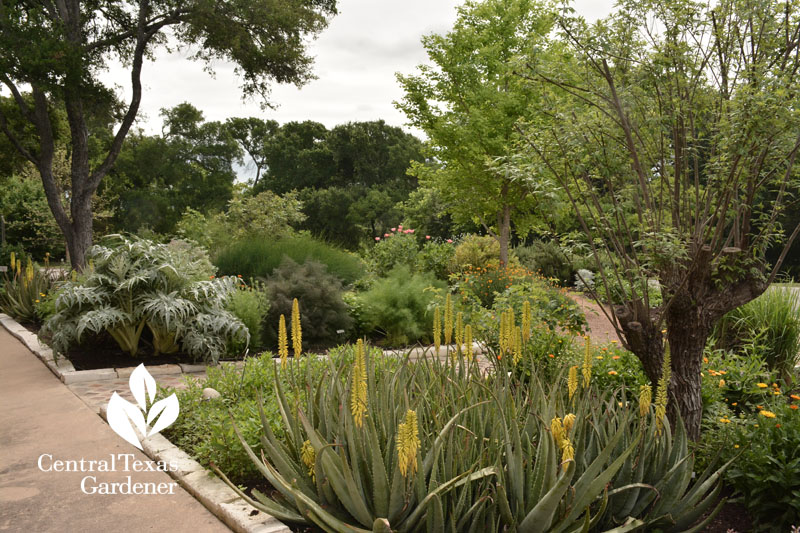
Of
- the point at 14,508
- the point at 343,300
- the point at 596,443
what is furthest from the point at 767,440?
the point at 343,300

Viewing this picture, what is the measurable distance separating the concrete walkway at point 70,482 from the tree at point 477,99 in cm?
1129

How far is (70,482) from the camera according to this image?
3.53 m

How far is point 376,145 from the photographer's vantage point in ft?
121

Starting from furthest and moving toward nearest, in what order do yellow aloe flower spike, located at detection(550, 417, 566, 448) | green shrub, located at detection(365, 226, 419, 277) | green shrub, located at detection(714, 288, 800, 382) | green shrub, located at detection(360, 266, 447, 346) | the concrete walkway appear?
green shrub, located at detection(365, 226, 419, 277), green shrub, located at detection(360, 266, 447, 346), green shrub, located at detection(714, 288, 800, 382), the concrete walkway, yellow aloe flower spike, located at detection(550, 417, 566, 448)

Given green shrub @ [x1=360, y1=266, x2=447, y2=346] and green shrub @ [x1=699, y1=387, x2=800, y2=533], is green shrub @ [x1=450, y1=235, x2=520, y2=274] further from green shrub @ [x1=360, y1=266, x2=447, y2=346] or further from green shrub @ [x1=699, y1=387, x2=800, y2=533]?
green shrub @ [x1=699, y1=387, x2=800, y2=533]

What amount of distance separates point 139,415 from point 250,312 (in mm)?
2736

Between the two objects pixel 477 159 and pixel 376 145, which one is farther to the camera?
pixel 376 145

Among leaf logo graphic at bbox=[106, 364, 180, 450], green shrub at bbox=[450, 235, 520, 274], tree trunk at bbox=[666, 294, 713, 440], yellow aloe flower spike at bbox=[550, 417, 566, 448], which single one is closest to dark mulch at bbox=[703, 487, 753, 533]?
tree trunk at bbox=[666, 294, 713, 440]

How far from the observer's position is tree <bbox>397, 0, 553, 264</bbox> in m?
14.8

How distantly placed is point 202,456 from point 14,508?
99cm

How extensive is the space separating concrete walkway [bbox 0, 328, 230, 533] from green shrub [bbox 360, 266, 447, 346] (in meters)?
3.91

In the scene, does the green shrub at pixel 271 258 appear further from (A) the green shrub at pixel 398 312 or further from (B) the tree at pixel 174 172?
(B) the tree at pixel 174 172

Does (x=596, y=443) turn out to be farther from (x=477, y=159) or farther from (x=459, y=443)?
(x=477, y=159)

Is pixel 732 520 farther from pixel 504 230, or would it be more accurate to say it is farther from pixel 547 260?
pixel 547 260
